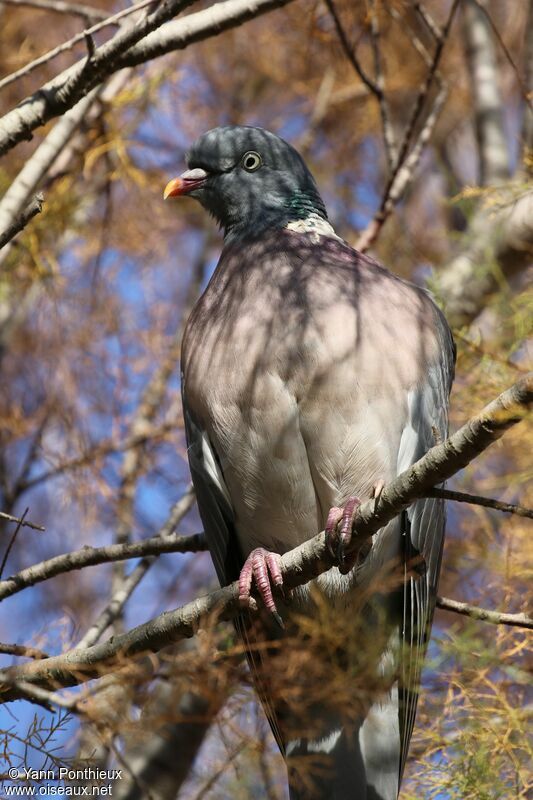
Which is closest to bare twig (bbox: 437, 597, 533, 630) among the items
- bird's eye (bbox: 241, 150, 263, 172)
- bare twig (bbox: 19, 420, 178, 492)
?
bird's eye (bbox: 241, 150, 263, 172)

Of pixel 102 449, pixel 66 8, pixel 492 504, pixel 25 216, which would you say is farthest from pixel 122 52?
pixel 102 449

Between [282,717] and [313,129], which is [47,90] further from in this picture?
[313,129]

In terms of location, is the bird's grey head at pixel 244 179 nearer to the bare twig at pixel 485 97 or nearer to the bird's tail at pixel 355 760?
the bird's tail at pixel 355 760

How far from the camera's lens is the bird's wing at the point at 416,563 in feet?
12.5

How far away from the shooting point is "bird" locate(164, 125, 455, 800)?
12.2ft

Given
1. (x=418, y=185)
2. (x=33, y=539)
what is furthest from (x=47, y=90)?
(x=418, y=185)

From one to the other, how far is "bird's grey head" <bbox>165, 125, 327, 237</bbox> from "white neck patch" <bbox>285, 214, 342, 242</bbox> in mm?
69

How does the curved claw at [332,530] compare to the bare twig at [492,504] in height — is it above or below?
above

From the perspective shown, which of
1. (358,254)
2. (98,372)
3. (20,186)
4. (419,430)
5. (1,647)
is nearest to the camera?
(1,647)

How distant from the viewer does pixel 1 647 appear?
2.86m

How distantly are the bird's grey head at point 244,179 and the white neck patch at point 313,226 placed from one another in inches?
2.7

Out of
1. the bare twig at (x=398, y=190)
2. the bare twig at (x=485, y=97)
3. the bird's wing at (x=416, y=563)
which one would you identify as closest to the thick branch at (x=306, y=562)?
the bird's wing at (x=416, y=563)

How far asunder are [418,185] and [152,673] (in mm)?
6622

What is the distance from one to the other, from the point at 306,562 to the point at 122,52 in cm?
163
